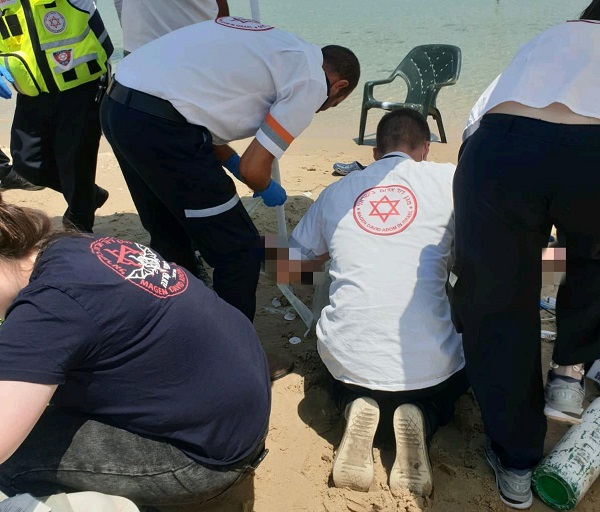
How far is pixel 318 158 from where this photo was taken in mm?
5352

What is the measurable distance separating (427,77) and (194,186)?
422 cm

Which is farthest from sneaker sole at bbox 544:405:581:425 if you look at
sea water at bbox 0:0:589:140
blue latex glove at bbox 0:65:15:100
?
sea water at bbox 0:0:589:140

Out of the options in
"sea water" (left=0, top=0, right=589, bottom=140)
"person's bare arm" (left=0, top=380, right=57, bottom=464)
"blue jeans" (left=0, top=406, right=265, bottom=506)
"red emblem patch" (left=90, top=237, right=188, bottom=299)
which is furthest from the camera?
"sea water" (left=0, top=0, right=589, bottom=140)

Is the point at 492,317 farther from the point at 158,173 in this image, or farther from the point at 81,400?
the point at 158,173

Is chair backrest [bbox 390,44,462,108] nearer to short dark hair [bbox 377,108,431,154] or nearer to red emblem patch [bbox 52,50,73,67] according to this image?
short dark hair [bbox 377,108,431,154]

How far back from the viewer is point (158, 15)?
2.92m

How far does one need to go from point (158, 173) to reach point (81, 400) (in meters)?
1.04

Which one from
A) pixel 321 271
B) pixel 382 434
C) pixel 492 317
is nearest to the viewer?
pixel 492 317

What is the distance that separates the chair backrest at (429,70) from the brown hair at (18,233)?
4563 mm

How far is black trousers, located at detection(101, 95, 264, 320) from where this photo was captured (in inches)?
91.4

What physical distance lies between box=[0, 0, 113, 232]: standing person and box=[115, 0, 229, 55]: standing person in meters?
0.31

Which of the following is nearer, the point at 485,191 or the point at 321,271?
the point at 485,191

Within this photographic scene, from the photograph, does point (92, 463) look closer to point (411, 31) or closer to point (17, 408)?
point (17, 408)

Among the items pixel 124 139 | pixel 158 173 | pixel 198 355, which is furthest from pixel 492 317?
pixel 124 139
